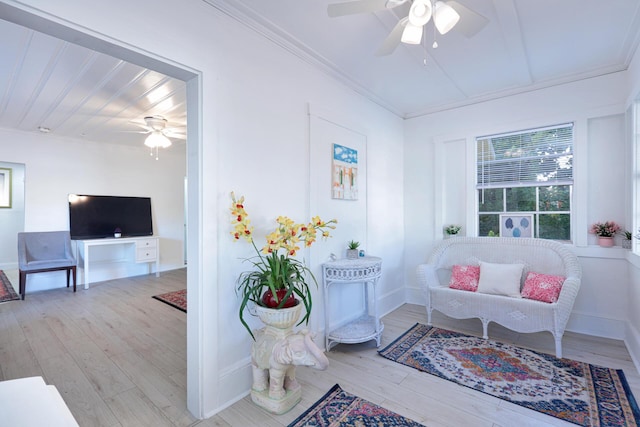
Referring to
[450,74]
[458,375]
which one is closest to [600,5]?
[450,74]

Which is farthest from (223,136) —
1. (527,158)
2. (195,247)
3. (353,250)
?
(527,158)

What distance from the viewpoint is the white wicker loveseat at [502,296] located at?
8.39 feet

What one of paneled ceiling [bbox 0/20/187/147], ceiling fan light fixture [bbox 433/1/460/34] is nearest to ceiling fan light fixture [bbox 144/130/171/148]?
paneled ceiling [bbox 0/20/187/147]

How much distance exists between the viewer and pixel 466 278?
325 centimetres

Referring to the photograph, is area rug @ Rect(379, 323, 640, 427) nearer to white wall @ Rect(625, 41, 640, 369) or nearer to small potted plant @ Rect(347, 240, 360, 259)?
white wall @ Rect(625, 41, 640, 369)

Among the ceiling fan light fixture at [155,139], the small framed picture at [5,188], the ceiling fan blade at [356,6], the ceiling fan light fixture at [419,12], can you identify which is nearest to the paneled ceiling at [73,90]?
the ceiling fan light fixture at [155,139]

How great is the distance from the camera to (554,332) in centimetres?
255

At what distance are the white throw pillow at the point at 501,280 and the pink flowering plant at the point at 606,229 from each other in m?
0.79

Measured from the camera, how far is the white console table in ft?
16.1

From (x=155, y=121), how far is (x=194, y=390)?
3.46 metres

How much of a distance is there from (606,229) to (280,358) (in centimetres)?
338

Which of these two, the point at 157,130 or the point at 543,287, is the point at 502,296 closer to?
the point at 543,287

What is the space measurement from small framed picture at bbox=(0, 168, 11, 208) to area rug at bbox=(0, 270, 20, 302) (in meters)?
1.19

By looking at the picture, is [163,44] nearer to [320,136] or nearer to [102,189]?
[320,136]
